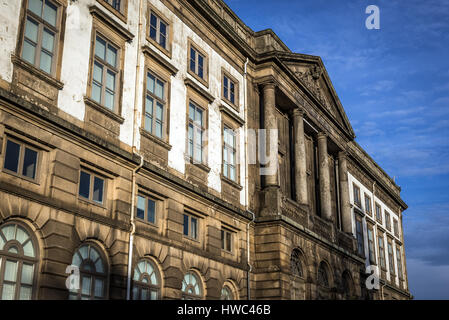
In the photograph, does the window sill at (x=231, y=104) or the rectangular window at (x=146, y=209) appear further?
the window sill at (x=231, y=104)

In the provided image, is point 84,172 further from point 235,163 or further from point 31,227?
point 235,163

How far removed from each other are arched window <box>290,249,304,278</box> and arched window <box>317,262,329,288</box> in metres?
2.38

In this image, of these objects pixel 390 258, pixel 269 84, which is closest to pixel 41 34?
pixel 269 84

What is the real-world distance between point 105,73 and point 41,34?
2855 millimetres

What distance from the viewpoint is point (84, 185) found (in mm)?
17125

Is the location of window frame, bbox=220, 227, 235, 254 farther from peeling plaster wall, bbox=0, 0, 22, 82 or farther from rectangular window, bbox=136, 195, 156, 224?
peeling plaster wall, bbox=0, 0, 22, 82

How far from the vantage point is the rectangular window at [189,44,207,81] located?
23891 millimetres

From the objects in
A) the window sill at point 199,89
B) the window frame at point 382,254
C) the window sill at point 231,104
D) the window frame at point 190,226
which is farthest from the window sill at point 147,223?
the window frame at point 382,254

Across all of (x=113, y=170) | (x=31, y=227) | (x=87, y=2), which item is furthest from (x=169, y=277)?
(x=87, y=2)

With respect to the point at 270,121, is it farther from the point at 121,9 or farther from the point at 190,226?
the point at 121,9

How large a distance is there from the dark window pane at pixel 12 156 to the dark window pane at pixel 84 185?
2.45 meters

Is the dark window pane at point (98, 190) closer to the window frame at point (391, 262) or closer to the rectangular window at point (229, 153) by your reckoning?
the rectangular window at point (229, 153)

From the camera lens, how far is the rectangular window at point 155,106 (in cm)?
2048
